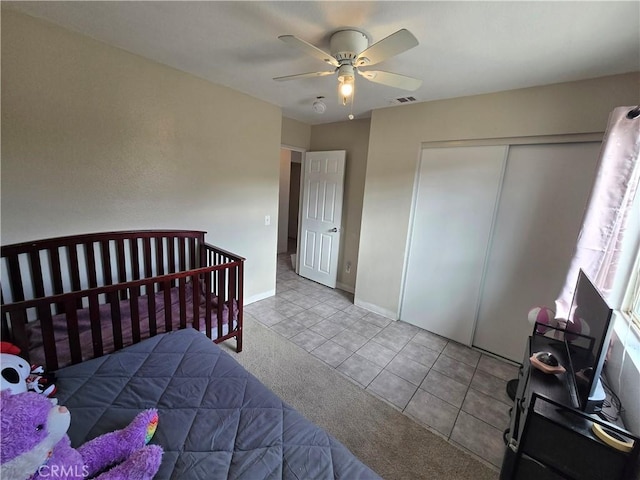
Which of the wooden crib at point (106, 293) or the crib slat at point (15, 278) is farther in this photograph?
the crib slat at point (15, 278)

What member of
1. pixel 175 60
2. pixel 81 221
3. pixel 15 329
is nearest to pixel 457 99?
pixel 175 60

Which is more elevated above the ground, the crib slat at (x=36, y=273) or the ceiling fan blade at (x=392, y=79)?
the ceiling fan blade at (x=392, y=79)

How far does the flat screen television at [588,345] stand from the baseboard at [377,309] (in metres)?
1.81

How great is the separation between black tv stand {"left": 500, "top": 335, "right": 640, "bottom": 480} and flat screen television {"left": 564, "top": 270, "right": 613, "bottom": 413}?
81 millimetres

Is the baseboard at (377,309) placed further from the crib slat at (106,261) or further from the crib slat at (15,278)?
the crib slat at (15,278)

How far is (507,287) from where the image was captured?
2.54m

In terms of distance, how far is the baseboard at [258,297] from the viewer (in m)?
3.43

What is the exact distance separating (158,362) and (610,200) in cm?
295

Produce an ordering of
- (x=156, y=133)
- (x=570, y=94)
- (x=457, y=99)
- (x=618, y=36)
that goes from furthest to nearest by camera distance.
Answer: (x=457, y=99)
(x=156, y=133)
(x=570, y=94)
(x=618, y=36)

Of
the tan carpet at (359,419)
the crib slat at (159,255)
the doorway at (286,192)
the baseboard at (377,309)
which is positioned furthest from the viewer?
the doorway at (286,192)

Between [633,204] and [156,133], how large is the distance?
3.54 m

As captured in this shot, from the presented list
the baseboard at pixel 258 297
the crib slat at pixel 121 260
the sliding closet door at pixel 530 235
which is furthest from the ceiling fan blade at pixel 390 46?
the baseboard at pixel 258 297

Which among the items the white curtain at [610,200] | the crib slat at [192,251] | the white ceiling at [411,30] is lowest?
the crib slat at [192,251]

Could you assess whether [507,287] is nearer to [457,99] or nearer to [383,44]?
[457,99]
